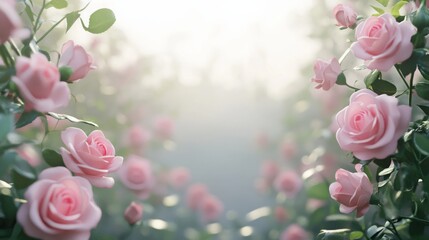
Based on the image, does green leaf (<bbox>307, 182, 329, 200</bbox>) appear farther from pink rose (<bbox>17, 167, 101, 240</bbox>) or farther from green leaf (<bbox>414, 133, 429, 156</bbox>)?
pink rose (<bbox>17, 167, 101, 240</bbox>)

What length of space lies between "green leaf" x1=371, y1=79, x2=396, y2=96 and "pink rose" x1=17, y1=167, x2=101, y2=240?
484mm

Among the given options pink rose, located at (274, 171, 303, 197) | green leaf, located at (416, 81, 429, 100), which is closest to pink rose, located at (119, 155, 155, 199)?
pink rose, located at (274, 171, 303, 197)

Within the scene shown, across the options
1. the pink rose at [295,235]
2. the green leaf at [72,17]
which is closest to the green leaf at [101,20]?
the green leaf at [72,17]

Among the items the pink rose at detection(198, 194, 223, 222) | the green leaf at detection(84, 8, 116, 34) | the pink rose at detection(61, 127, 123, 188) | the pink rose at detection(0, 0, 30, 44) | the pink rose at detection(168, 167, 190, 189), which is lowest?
the pink rose at detection(61, 127, 123, 188)

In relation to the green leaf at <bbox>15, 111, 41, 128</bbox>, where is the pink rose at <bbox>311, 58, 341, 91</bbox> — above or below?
above

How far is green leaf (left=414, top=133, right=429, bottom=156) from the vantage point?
83 cm

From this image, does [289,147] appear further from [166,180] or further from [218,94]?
[218,94]

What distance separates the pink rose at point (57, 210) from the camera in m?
0.68

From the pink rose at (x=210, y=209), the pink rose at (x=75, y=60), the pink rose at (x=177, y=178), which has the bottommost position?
the pink rose at (x=75, y=60)

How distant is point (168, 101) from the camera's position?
11.8ft

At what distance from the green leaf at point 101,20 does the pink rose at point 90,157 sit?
0.17 m

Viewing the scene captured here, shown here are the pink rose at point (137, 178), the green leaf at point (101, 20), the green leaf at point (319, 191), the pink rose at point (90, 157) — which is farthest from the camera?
the pink rose at point (137, 178)

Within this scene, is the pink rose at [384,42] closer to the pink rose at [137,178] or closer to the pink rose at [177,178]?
the pink rose at [137,178]

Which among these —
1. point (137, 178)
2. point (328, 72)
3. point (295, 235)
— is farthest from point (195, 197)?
point (328, 72)
